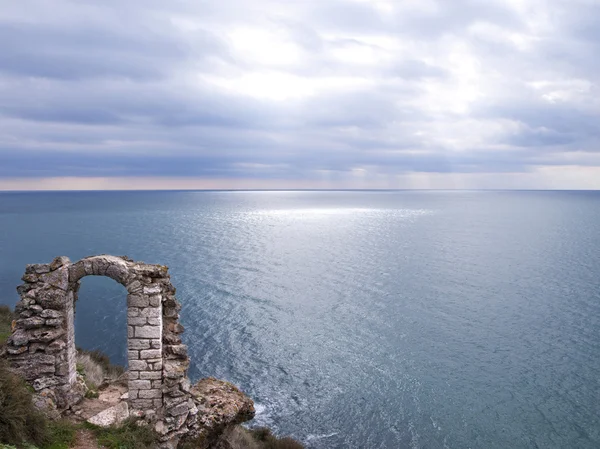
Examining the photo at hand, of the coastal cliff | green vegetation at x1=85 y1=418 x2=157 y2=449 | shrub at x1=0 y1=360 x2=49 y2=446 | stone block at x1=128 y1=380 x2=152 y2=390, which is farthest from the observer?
stone block at x1=128 y1=380 x2=152 y2=390

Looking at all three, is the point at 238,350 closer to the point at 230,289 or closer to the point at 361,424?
the point at 361,424

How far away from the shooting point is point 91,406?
48.8ft

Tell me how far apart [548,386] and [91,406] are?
2580 centimetres

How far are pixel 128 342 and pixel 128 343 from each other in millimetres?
47

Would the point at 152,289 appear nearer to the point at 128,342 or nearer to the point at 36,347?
the point at 128,342

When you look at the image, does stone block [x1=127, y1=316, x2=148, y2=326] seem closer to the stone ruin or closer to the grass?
the stone ruin

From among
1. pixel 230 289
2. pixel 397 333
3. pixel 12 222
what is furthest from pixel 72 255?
pixel 12 222

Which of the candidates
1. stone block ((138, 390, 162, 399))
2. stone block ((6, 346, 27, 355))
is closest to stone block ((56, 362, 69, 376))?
stone block ((6, 346, 27, 355))

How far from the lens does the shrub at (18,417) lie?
433 inches

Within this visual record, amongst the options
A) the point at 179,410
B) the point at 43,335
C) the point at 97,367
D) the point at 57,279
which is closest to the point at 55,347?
the point at 43,335

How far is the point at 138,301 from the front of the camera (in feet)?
45.5

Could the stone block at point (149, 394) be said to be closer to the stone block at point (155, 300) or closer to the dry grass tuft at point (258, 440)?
the stone block at point (155, 300)

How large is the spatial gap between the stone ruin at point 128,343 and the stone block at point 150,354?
0.10 ft

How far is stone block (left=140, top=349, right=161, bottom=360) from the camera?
13883mm
